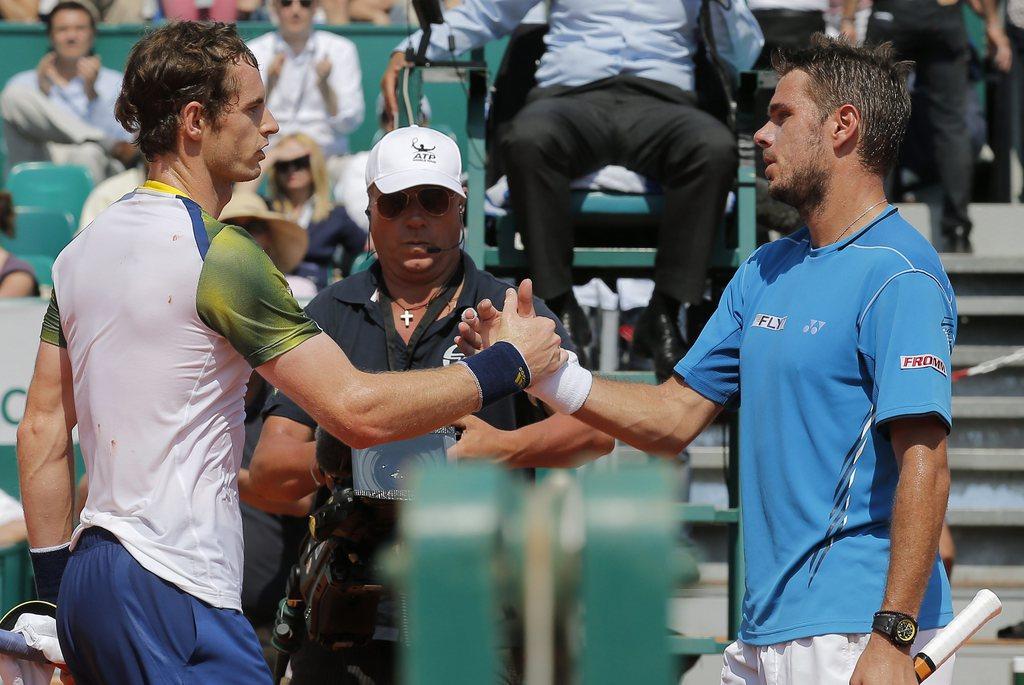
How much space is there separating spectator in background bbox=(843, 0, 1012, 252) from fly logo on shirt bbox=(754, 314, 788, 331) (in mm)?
5432

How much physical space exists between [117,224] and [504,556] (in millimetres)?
1535

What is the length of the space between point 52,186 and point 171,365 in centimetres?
754

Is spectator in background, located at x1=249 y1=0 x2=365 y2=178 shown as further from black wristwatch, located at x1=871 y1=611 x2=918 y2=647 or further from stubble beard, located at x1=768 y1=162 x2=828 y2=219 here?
black wristwatch, located at x1=871 y1=611 x2=918 y2=647

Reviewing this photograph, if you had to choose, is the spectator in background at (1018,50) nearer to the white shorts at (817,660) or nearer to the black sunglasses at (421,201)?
the black sunglasses at (421,201)

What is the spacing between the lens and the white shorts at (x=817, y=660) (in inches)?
116

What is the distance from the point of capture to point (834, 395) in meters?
3.05

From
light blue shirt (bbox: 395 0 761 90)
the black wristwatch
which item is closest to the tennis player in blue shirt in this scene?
the black wristwatch

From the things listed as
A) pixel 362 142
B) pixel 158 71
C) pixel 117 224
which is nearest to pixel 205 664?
pixel 117 224

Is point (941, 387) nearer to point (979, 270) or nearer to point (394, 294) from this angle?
point (394, 294)

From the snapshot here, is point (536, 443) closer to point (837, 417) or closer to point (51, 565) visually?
point (837, 417)

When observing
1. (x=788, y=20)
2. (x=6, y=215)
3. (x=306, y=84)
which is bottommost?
(x=6, y=215)

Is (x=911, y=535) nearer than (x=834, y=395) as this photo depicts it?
Yes

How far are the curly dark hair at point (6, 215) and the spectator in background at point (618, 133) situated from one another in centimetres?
379

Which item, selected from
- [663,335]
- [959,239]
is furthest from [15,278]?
[959,239]
